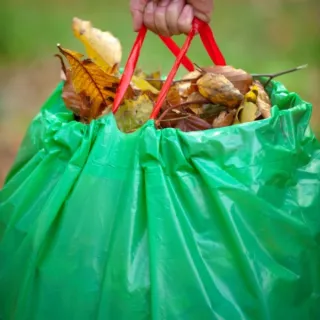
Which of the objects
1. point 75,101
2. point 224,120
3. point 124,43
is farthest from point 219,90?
point 124,43

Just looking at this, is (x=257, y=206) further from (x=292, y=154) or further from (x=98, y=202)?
(x=98, y=202)

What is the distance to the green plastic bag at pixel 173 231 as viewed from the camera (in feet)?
3.14

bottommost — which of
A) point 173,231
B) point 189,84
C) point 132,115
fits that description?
point 173,231

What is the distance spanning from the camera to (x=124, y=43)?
3.14 m

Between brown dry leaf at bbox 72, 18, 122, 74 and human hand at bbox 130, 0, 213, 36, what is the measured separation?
0.20m

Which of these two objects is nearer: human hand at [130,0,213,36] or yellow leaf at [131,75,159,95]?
human hand at [130,0,213,36]

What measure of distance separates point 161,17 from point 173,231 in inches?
13.7

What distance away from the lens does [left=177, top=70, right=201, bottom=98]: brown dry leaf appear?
3.90 feet

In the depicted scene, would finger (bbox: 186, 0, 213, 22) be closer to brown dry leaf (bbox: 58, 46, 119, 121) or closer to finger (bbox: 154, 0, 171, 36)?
finger (bbox: 154, 0, 171, 36)

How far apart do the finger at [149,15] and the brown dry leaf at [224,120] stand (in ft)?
0.59

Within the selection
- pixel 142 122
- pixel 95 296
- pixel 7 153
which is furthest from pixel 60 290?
pixel 7 153

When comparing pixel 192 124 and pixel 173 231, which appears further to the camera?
pixel 192 124

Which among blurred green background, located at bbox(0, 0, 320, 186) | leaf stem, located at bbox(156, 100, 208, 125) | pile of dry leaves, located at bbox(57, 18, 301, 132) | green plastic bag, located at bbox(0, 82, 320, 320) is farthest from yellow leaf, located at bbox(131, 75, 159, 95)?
blurred green background, located at bbox(0, 0, 320, 186)

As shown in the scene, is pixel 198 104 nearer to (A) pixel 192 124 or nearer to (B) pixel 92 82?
(A) pixel 192 124
